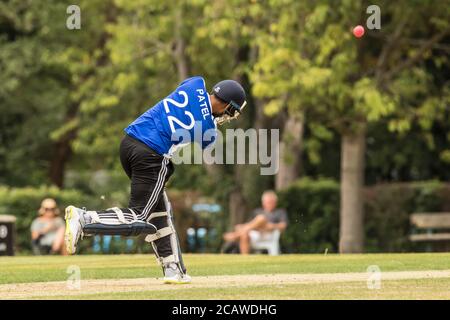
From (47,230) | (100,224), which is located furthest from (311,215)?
(100,224)

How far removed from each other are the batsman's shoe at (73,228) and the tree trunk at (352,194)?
43.6 feet

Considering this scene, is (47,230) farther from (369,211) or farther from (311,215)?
(369,211)

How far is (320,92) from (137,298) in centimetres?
1265

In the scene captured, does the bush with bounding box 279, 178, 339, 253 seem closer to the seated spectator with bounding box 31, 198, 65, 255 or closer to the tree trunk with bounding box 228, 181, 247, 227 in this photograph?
the tree trunk with bounding box 228, 181, 247, 227

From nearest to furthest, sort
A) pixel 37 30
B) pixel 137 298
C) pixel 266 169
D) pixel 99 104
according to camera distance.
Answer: pixel 137 298 < pixel 266 169 < pixel 99 104 < pixel 37 30

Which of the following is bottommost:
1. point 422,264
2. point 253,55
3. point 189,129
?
point 422,264

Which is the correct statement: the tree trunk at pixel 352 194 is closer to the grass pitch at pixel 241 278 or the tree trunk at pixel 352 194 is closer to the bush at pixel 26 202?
the bush at pixel 26 202

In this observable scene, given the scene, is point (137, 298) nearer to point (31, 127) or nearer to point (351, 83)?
point (351, 83)

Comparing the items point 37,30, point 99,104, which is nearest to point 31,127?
point 37,30

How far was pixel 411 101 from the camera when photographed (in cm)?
2462

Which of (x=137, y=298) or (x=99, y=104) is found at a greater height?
(x=99, y=104)

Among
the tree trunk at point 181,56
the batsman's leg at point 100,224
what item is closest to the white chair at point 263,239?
the tree trunk at point 181,56

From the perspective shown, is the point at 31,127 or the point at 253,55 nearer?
the point at 253,55
